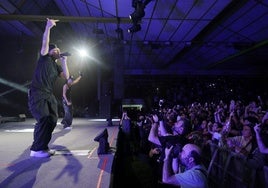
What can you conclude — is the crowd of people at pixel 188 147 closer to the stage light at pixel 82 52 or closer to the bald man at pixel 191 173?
the bald man at pixel 191 173

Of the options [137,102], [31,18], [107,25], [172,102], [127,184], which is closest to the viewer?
[127,184]

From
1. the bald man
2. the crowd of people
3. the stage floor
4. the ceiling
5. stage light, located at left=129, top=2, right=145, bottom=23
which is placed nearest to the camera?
the stage floor

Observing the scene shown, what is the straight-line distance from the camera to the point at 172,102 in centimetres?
1997

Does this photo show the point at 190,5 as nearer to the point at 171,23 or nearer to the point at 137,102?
the point at 171,23

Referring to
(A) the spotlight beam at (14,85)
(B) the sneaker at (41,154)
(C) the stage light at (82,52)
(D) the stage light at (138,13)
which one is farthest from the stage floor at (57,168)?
(C) the stage light at (82,52)

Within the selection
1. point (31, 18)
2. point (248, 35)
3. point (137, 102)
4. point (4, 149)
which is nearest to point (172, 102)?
point (137, 102)

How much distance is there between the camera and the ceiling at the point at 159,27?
300 inches

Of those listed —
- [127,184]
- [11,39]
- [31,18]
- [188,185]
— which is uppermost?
[11,39]

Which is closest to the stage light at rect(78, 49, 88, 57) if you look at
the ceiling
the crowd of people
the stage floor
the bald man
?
A: the ceiling

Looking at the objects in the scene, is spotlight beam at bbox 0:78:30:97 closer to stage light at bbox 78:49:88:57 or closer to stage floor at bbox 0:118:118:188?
stage light at bbox 78:49:88:57

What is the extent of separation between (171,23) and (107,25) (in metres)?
2.46

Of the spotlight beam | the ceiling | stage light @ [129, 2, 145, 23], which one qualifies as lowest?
the spotlight beam

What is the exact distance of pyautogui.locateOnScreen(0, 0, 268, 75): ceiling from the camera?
25.0ft

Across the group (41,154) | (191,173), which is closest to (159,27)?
(41,154)
